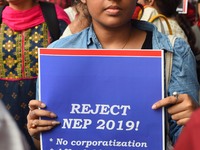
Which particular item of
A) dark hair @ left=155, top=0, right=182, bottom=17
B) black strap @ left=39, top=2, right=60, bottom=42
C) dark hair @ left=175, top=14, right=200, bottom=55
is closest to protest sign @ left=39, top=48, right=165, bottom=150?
black strap @ left=39, top=2, right=60, bottom=42

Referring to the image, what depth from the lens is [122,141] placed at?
2.18 meters

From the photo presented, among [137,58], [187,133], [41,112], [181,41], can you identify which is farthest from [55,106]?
[187,133]

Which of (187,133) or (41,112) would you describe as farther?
(41,112)

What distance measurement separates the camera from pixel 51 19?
11.9ft

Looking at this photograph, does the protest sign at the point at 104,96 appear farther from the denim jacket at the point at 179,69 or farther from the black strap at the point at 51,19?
the black strap at the point at 51,19

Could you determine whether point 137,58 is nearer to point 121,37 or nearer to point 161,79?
point 161,79

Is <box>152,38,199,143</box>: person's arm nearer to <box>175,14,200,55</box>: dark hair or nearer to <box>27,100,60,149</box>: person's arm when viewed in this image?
<box>27,100,60,149</box>: person's arm

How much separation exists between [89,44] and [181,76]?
0.42 m

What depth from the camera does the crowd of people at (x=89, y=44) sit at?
218 cm

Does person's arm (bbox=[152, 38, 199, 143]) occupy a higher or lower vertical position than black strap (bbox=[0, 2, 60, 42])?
lower

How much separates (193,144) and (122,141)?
1040 millimetres

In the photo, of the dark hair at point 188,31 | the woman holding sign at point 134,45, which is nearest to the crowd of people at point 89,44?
the woman holding sign at point 134,45

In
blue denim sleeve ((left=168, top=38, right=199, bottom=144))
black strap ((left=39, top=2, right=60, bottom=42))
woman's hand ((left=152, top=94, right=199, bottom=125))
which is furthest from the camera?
black strap ((left=39, top=2, right=60, bottom=42))

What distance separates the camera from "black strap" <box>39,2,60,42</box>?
3565mm
